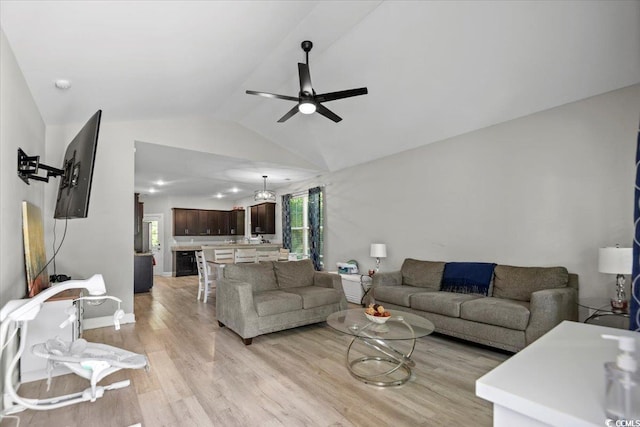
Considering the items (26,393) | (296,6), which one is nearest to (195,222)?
(26,393)

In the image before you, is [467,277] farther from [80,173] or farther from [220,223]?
[220,223]

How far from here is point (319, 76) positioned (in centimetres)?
413

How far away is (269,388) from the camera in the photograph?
8.65ft

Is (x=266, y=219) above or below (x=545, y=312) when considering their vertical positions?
above

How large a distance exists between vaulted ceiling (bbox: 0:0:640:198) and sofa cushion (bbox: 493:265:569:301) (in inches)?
75.2

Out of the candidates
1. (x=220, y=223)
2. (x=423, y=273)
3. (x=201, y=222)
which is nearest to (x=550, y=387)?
(x=423, y=273)

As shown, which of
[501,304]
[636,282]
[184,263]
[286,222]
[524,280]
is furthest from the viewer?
[184,263]

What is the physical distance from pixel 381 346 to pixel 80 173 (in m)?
3.26

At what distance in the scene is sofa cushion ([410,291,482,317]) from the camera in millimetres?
3600

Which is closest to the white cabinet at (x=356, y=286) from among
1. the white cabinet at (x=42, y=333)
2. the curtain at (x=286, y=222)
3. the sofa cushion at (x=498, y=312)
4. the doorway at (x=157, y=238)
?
the sofa cushion at (x=498, y=312)

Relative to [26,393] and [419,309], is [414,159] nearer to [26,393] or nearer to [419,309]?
[419,309]

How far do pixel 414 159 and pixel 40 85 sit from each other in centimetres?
476

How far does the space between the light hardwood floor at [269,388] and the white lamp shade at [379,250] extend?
1.73 meters

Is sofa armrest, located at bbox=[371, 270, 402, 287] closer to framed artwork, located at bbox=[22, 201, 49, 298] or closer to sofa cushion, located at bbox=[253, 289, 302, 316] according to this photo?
sofa cushion, located at bbox=[253, 289, 302, 316]
